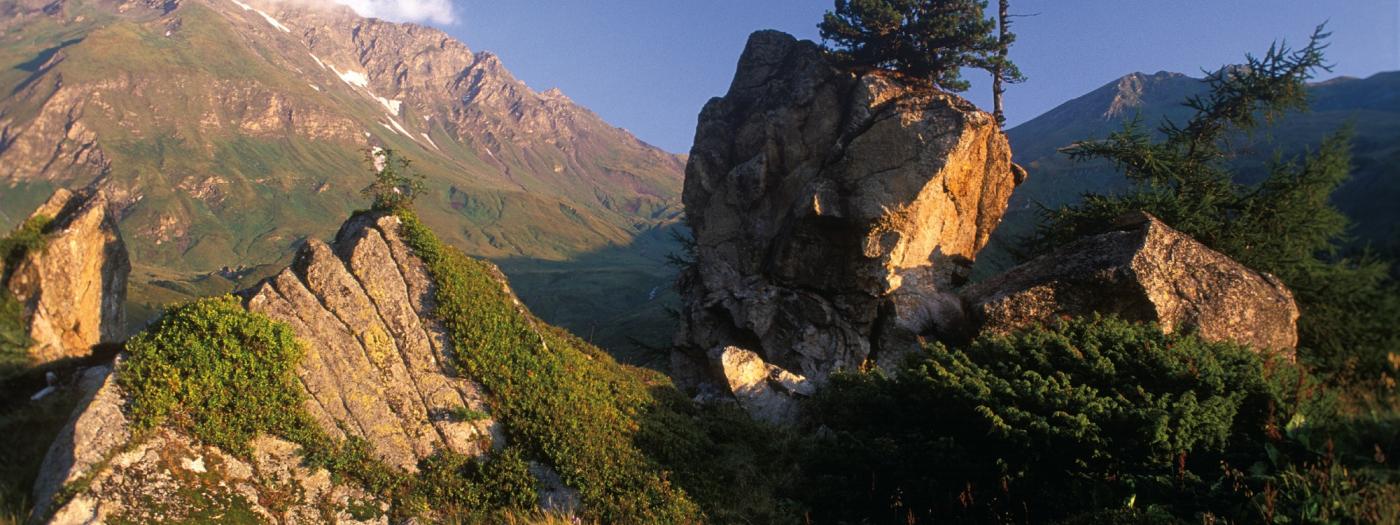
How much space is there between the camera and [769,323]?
31391mm

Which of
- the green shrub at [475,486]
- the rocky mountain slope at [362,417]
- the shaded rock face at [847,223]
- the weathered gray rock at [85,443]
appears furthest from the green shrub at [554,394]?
the shaded rock face at [847,223]

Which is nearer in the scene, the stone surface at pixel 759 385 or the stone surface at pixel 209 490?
the stone surface at pixel 209 490

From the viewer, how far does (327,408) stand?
12.5m

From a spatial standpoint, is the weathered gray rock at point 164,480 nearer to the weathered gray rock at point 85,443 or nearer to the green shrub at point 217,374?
the weathered gray rock at point 85,443

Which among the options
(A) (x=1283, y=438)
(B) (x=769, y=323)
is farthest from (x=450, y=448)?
(B) (x=769, y=323)

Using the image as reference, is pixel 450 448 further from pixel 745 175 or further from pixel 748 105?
pixel 748 105

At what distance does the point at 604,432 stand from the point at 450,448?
3.03 metres

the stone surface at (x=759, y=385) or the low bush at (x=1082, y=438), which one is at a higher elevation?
the low bush at (x=1082, y=438)

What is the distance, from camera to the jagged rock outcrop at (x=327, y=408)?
9.84 m

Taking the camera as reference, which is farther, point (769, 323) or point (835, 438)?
point (769, 323)

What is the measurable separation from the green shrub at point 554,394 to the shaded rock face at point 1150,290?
10.8m

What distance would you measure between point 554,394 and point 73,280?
2250cm

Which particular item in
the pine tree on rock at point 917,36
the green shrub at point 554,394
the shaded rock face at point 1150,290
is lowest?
the green shrub at point 554,394

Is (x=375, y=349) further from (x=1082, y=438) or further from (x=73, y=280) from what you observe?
(x=73, y=280)
